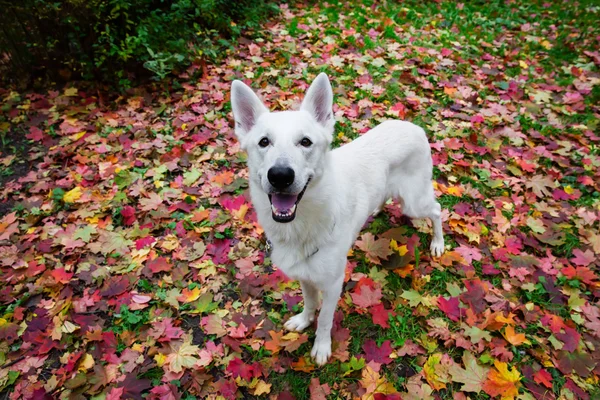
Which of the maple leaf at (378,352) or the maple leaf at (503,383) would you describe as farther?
the maple leaf at (378,352)

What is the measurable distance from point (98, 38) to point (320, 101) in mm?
4755

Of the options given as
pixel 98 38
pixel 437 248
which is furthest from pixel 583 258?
pixel 98 38

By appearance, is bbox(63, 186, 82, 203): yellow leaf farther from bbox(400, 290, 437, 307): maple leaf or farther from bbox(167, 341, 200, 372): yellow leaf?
bbox(400, 290, 437, 307): maple leaf

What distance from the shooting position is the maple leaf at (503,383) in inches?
102

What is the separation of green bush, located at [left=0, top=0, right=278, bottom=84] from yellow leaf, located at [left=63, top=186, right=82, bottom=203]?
2.34 m

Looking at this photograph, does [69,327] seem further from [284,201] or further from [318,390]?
[284,201]

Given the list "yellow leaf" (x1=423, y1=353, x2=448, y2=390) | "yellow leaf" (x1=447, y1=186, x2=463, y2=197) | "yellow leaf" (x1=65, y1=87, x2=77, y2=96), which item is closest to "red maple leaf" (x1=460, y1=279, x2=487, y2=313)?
"yellow leaf" (x1=423, y1=353, x2=448, y2=390)

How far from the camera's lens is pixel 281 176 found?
6.94 ft

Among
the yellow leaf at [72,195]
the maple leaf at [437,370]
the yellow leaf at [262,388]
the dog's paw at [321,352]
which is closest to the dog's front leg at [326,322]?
the dog's paw at [321,352]

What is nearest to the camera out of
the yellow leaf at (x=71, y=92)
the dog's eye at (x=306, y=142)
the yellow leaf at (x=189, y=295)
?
the dog's eye at (x=306, y=142)

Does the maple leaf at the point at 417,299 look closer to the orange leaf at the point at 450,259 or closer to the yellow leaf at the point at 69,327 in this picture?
the orange leaf at the point at 450,259

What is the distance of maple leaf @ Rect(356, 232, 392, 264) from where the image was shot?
3.59m

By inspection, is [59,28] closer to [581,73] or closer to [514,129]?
[514,129]

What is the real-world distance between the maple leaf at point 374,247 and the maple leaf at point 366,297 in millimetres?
411
